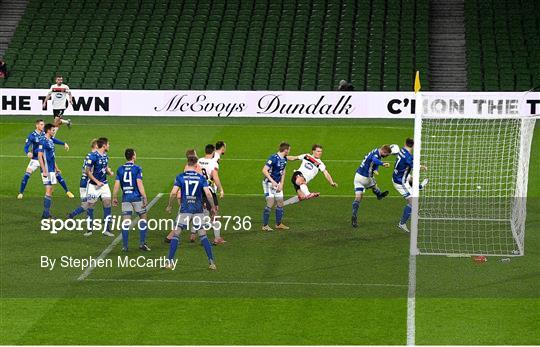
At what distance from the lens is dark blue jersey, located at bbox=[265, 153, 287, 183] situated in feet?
74.3

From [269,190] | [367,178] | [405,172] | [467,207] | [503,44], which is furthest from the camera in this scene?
[503,44]

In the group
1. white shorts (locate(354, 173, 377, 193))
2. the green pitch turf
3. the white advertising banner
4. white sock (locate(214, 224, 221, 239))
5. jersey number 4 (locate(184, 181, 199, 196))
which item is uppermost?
the white advertising banner

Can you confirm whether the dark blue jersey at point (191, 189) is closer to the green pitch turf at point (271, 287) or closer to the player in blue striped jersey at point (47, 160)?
the green pitch turf at point (271, 287)

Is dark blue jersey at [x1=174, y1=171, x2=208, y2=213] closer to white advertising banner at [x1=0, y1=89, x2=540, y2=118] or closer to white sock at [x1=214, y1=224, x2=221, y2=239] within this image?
white sock at [x1=214, y1=224, x2=221, y2=239]

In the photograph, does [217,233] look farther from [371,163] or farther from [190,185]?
[371,163]

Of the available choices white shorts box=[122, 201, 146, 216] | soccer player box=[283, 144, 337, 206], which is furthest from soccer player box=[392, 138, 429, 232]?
white shorts box=[122, 201, 146, 216]

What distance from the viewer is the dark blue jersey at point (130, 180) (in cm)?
2039

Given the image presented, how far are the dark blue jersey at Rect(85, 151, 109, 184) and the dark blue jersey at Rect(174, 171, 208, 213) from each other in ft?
11.3

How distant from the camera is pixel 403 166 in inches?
904

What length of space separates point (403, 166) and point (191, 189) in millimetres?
5967

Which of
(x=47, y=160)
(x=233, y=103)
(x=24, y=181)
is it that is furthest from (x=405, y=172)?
(x=233, y=103)

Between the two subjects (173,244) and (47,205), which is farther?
(47,205)

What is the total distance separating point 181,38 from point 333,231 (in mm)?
27487

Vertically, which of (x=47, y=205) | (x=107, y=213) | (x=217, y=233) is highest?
(x=47, y=205)
